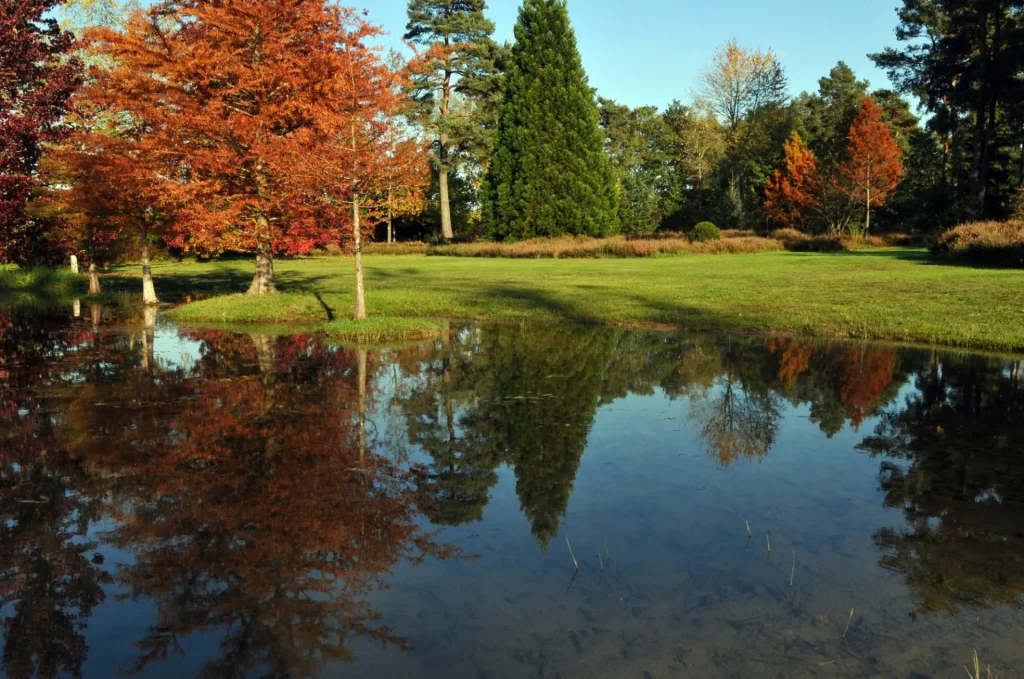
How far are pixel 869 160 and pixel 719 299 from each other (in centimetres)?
3596

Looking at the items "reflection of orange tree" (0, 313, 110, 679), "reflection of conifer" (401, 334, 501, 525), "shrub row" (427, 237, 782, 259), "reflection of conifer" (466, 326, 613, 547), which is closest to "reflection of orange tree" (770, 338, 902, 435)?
"reflection of conifer" (466, 326, 613, 547)

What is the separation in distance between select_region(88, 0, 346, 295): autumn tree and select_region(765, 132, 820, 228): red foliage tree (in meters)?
43.7

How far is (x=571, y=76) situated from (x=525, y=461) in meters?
47.5

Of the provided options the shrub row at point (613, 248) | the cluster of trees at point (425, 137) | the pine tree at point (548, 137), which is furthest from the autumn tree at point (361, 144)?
the pine tree at point (548, 137)

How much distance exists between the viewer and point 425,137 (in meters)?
18.3

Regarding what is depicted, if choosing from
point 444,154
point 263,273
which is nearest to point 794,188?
point 444,154

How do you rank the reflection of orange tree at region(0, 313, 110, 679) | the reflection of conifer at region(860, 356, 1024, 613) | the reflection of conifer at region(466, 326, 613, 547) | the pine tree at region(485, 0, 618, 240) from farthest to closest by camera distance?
the pine tree at region(485, 0, 618, 240), the reflection of conifer at region(466, 326, 613, 547), the reflection of conifer at region(860, 356, 1024, 613), the reflection of orange tree at region(0, 313, 110, 679)

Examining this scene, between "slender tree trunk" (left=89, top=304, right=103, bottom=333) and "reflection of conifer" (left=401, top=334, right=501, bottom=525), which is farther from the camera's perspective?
"slender tree trunk" (left=89, top=304, right=103, bottom=333)

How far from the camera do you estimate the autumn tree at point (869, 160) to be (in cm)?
5031

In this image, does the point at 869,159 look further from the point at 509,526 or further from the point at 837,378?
the point at 509,526

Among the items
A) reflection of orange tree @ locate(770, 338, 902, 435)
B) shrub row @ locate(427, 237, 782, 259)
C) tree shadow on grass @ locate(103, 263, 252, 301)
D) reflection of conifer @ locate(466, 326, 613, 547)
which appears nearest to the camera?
reflection of conifer @ locate(466, 326, 613, 547)

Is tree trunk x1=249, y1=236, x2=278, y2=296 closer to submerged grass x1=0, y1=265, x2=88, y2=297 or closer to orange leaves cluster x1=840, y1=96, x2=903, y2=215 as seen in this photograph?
submerged grass x1=0, y1=265, x2=88, y2=297

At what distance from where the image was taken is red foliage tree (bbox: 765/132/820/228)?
5615 centimetres

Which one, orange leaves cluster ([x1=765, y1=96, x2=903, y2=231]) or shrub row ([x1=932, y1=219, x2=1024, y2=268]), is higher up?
orange leaves cluster ([x1=765, y1=96, x2=903, y2=231])
